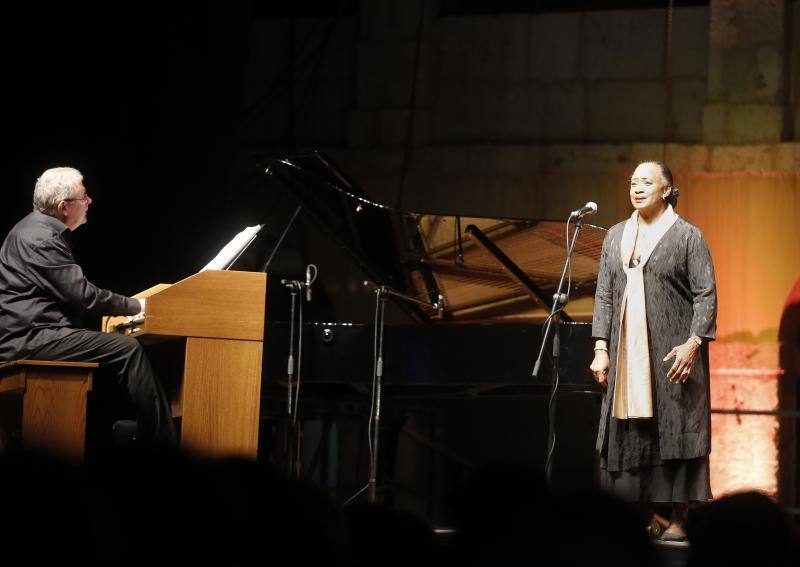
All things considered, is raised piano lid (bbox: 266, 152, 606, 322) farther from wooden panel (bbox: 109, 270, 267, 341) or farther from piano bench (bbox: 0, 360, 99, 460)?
piano bench (bbox: 0, 360, 99, 460)

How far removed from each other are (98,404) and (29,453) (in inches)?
138

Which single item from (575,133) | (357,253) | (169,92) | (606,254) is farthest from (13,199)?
(575,133)

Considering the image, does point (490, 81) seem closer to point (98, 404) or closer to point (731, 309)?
point (731, 309)

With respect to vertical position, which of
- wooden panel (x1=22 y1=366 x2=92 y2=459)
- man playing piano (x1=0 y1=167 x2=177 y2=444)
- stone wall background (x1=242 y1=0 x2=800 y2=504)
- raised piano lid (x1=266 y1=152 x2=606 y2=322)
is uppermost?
stone wall background (x1=242 y1=0 x2=800 y2=504)

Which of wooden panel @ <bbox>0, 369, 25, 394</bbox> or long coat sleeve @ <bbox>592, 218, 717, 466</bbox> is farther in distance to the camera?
long coat sleeve @ <bbox>592, 218, 717, 466</bbox>

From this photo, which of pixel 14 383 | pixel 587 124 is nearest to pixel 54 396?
pixel 14 383

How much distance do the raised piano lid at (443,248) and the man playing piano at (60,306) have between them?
0.97 metres

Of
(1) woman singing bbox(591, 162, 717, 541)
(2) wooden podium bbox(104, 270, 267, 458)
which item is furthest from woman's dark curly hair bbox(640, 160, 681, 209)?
(2) wooden podium bbox(104, 270, 267, 458)

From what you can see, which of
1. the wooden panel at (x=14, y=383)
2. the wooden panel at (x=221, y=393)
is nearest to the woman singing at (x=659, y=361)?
the wooden panel at (x=221, y=393)

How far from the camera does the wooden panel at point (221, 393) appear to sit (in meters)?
4.25

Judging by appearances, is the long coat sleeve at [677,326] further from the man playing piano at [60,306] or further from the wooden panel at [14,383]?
the wooden panel at [14,383]

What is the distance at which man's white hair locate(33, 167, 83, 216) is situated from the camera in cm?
442

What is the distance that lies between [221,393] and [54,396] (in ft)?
2.01

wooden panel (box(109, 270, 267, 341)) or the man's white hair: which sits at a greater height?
the man's white hair
